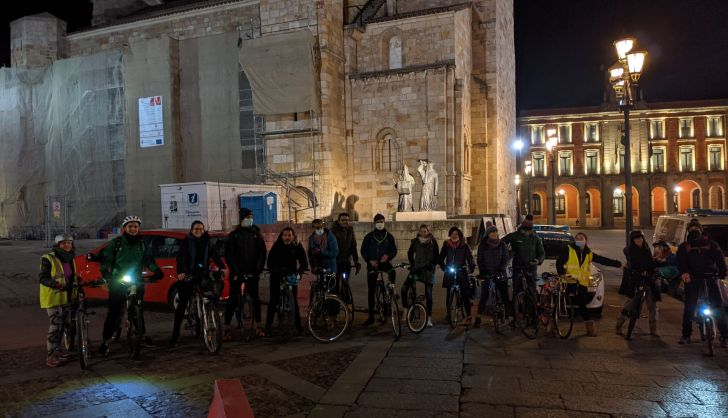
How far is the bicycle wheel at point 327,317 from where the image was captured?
751 cm

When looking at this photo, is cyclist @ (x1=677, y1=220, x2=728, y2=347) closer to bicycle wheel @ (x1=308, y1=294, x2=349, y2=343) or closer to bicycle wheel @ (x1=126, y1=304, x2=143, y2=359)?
bicycle wheel @ (x1=308, y1=294, x2=349, y2=343)

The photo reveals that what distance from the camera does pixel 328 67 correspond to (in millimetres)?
24625

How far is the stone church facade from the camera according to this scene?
2453 cm

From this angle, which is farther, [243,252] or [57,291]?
[243,252]

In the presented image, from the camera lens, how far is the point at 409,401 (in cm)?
509

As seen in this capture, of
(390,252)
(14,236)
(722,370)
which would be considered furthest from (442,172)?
(14,236)

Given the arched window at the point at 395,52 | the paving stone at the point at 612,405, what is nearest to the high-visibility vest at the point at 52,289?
the paving stone at the point at 612,405

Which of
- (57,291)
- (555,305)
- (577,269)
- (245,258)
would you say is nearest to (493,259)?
(555,305)

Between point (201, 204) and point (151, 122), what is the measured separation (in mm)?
9236

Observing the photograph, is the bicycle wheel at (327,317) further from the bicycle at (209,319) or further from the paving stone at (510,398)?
the paving stone at (510,398)

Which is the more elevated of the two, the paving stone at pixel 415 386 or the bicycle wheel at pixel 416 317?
the bicycle wheel at pixel 416 317

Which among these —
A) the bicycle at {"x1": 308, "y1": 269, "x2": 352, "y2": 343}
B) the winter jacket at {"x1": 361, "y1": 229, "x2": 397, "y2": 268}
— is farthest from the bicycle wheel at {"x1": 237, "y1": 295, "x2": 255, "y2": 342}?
the winter jacket at {"x1": 361, "y1": 229, "x2": 397, "y2": 268}

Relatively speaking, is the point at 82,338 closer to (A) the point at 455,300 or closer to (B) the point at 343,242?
(B) the point at 343,242

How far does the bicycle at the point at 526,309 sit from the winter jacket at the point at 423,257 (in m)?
1.26
